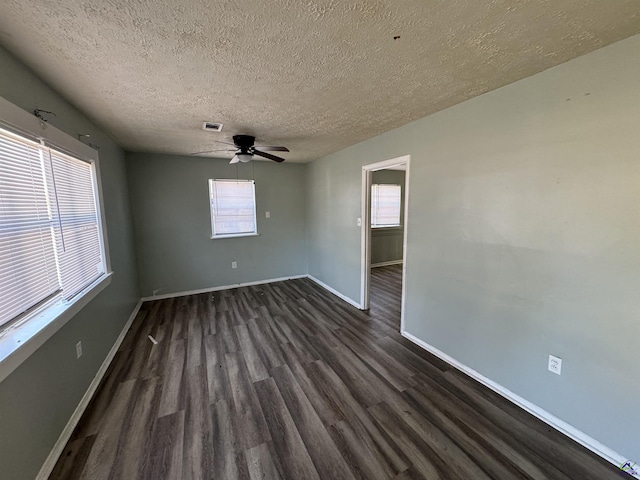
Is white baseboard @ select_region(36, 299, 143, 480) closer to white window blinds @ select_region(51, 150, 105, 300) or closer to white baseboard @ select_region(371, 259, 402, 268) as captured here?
white window blinds @ select_region(51, 150, 105, 300)

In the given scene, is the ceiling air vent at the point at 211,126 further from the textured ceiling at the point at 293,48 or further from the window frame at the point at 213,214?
the window frame at the point at 213,214

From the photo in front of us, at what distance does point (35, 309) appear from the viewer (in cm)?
143

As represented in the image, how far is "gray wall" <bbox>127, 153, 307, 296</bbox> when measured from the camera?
3.88 m

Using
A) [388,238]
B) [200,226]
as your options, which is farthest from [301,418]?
[388,238]

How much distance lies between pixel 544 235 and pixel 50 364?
3250mm

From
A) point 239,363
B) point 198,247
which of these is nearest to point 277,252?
point 198,247

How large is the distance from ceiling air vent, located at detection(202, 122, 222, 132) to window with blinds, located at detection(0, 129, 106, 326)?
109 centimetres

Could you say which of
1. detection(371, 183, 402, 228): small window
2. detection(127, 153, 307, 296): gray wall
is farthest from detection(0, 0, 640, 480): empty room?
detection(371, 183, 402, 228): small window

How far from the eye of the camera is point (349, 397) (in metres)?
1.97

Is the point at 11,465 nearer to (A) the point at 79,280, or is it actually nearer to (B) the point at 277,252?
(A) the point at 79,280

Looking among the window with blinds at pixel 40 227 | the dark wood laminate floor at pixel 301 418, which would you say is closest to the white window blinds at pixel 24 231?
the window with blinds at pixel 40 227

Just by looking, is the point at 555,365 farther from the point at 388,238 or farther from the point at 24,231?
the point at 388,238

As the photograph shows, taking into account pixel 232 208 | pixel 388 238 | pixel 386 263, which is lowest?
pixel 386 263

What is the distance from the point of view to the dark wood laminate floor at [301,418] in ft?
4.71
